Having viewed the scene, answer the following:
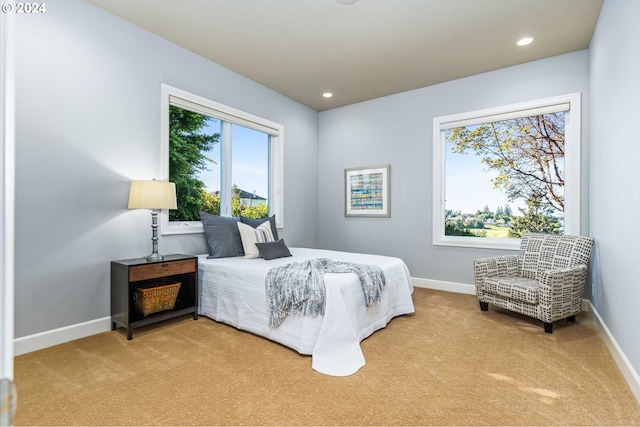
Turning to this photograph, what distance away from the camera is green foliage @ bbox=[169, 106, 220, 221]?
3480mm

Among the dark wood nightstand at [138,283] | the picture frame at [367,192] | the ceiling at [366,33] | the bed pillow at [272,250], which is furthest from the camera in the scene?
the picture frame at [367,192]

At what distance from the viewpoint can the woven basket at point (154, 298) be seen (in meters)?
2.75

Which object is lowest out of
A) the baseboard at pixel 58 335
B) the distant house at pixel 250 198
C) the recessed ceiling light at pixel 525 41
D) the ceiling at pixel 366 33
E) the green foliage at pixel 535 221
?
the baseboard at pixel 58 335

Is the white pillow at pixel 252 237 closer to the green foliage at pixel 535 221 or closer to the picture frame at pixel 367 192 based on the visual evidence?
the picture frame at pixel 367 192

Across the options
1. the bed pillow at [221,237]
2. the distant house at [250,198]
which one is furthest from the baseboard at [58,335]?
the distant house at [250,198]

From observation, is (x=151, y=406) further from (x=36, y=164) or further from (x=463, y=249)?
(x=463, y=249)

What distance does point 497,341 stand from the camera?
2.58m

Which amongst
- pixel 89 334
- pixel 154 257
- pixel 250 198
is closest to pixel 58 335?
pixel 89 334

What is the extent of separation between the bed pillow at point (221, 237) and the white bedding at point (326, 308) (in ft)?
0.40

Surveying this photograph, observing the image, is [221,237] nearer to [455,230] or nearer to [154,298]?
[154,298]

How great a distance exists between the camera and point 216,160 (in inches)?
154

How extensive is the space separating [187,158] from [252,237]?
1183 mm

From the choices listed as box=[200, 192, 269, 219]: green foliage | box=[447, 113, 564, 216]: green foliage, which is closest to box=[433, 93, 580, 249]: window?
box=[447, 113, 564, 216]: green foliage

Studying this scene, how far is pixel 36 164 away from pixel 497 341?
12.7 ft
